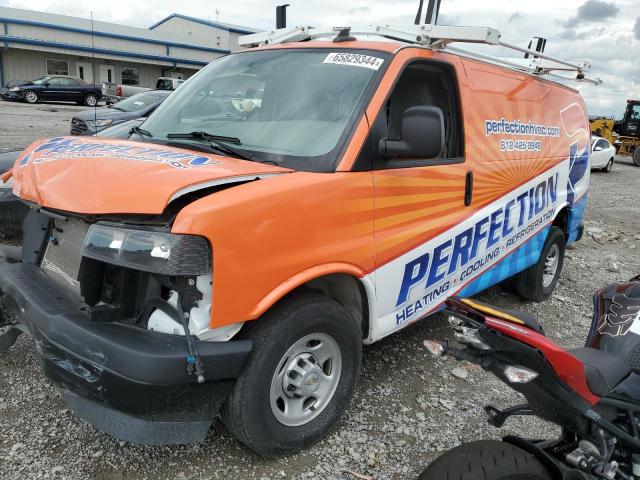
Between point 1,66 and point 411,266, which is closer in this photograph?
point 411,266

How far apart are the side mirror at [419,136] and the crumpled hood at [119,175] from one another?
2.14ft

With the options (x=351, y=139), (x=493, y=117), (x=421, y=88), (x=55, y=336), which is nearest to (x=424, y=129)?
(x=351, y=139)

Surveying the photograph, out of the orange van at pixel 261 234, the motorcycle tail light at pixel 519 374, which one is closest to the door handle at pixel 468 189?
the orange van at pixel 261 234

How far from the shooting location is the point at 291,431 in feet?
9.16

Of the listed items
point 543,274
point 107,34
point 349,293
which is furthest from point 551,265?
point 107,34

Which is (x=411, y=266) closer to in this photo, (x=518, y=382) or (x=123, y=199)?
(x=518, y=382)

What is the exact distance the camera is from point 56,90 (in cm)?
2681

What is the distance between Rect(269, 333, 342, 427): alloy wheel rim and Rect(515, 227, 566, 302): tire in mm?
3063

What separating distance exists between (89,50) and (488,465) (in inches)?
1401

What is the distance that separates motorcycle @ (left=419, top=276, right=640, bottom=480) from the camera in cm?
181

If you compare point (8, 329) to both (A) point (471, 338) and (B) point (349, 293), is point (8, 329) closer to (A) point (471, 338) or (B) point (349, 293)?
(B) point (349, 293)

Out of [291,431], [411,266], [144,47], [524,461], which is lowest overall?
[291,431]

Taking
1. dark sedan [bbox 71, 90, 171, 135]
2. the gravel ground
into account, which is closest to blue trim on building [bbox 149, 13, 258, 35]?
dark sedan [bbox 71, 90, 171, 135]

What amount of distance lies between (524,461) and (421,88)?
2.41 metres
